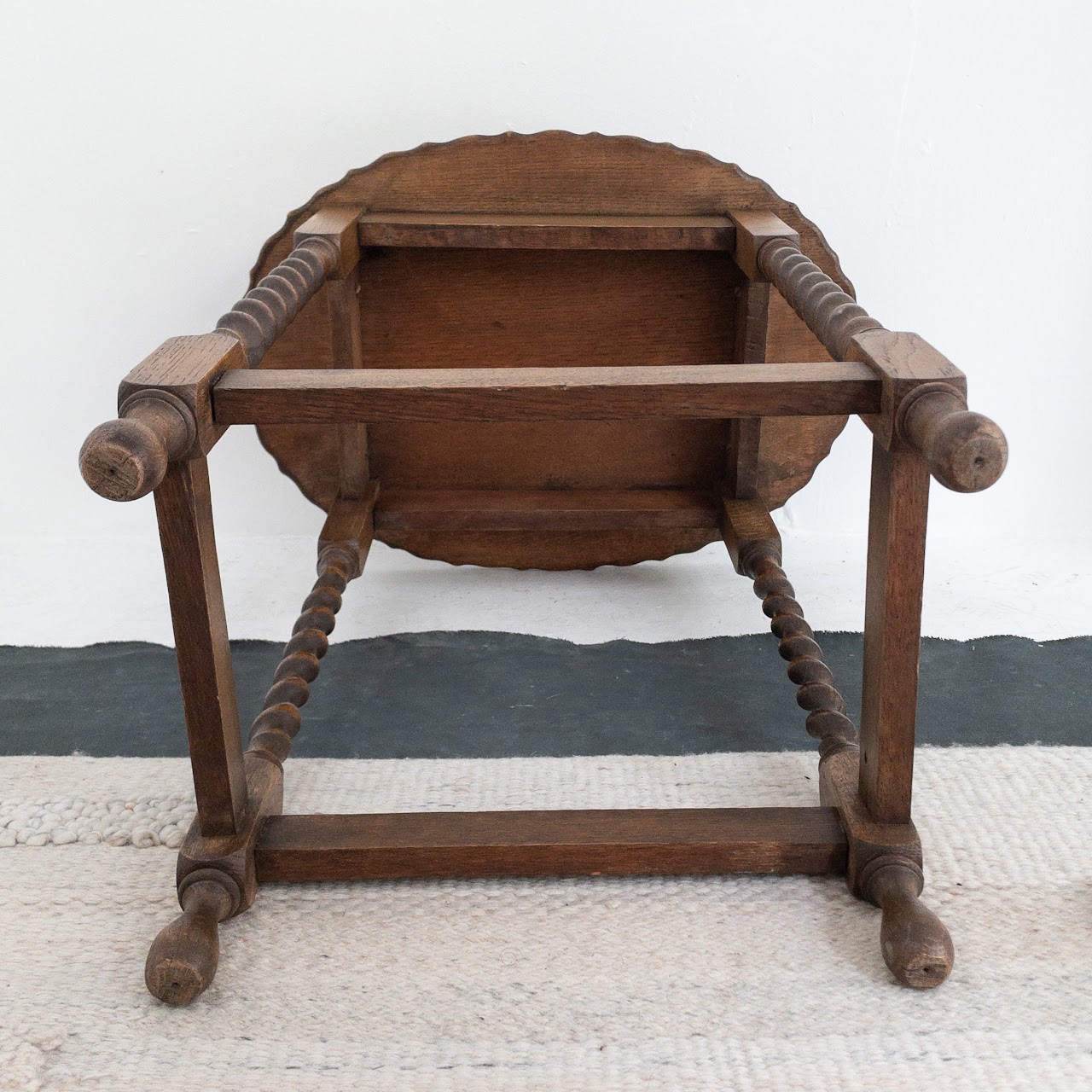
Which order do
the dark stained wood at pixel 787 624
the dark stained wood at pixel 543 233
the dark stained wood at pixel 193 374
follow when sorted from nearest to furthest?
the dark stained wood at pixel 193 374 < the dark stained wood at pixel 787 624 < the dark stained wood at pixel 543 233

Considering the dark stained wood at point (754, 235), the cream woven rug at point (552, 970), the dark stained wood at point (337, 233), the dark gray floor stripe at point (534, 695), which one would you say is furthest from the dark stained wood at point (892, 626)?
the dark stained wood at point (337, 233)

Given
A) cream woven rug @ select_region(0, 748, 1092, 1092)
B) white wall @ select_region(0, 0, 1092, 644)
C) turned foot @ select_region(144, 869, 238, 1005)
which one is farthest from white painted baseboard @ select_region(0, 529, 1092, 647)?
turned foot @ select_region(144, 869, 238, 1005)

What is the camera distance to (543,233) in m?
1.69

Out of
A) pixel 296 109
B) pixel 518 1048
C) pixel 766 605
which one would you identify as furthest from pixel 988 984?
pixel 296 109

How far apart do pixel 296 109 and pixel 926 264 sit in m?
1.04

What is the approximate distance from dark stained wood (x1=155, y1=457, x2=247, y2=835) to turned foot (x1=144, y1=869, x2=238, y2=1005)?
69mm

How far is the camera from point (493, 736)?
1530 millimetres

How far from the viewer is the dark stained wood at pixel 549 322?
1.74m

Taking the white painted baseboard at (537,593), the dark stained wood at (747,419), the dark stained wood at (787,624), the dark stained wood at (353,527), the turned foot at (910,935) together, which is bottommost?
the white painted baseboard at (537,593)

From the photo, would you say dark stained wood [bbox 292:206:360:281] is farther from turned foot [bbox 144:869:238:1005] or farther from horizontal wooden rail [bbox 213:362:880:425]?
turned foot [bbox 144:869:238:1005]

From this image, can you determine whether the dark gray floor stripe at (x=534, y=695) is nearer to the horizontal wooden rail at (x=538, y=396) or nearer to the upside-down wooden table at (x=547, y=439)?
A: the upside-down wooden table at (x=547, y=439)

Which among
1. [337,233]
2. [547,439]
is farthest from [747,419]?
[337,233]

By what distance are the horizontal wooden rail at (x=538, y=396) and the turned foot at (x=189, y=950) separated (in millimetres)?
438

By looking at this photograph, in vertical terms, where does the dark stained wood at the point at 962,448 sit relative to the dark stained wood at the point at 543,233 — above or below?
below
